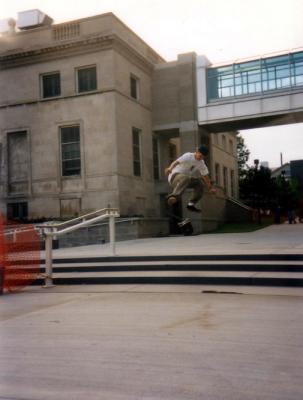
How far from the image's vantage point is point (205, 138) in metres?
31.9

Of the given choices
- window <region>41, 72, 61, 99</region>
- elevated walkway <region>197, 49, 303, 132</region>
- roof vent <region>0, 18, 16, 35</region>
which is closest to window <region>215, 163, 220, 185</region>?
elevated walkway <region>197, 49, 303, 132</region>

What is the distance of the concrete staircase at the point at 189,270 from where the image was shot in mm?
7160

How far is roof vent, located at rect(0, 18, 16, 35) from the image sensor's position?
2928cm

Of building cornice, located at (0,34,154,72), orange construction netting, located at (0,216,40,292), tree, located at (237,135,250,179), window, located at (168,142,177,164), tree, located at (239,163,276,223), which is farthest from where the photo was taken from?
tree, located at (237,135,250,179)

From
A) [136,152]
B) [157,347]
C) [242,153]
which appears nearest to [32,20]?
[136,152]

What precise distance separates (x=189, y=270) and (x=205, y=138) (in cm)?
2463

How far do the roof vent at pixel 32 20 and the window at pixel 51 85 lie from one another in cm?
380

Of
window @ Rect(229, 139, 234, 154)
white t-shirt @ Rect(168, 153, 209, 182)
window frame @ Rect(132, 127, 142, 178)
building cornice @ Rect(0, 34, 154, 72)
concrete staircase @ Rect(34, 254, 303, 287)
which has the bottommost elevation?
concrete staircase @ Rect(34, 254, 303, 287)

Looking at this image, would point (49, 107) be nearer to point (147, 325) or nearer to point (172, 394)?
point (147, 325)

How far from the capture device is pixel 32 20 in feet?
93.1

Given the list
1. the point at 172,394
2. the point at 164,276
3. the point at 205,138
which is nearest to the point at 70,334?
the point at 172,394

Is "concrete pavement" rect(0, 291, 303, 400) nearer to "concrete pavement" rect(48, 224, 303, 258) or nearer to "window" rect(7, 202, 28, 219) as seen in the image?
"concrete pavement" rect(48, 224, 303, 258)

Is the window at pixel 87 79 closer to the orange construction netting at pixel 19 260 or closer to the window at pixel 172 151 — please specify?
the window at pixel 172 151

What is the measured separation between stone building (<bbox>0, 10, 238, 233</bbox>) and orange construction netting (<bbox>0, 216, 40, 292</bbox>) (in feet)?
52.8
